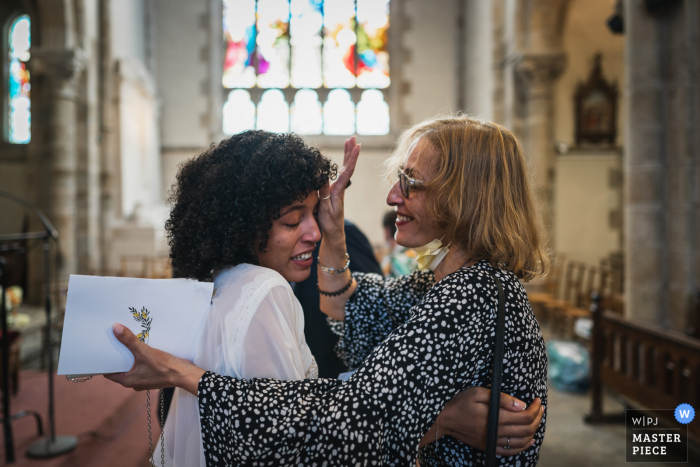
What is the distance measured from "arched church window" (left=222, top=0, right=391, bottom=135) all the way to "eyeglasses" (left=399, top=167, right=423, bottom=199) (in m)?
8.85

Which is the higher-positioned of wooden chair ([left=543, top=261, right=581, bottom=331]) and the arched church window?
the arched church window

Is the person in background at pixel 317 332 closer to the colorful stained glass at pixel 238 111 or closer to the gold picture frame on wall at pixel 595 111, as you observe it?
the gold picture frame on wall at pixel 595 111

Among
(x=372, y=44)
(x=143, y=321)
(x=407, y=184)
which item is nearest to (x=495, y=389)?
(x=407, y=184)

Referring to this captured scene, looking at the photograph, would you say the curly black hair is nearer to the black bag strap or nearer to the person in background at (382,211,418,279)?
the black bag strap

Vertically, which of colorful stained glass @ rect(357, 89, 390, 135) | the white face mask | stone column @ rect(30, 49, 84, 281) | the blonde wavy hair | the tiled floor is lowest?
the tiled floor

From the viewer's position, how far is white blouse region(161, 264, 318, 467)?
2.96 feet

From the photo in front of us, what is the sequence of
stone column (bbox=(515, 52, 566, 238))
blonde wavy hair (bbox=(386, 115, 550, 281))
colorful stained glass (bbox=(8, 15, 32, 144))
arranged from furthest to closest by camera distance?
1. colorful stained glass (bbox=(8, 15, 32, 144))
2. stone column (bbox=(515, 52, 566, 238))
3. blonde wavy hair (bbox=(386, 115, 550, 281))

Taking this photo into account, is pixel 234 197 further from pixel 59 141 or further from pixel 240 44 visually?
pixel 240 44

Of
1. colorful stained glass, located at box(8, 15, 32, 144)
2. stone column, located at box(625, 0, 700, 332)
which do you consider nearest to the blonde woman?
stone column, located at box(625, 0, 700, 332)

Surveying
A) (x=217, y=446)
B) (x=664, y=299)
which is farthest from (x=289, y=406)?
(x=664, y=299)

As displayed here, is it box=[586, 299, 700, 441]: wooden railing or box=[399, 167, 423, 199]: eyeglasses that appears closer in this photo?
box=[399, 167, 423, 199]: eyeglasses

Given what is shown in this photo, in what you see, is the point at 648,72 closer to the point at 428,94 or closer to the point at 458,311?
the point at 458,311

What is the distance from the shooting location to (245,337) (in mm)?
901

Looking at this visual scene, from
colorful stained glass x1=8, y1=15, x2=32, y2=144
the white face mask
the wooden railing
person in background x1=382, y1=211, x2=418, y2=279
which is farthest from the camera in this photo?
colorful stained glass x1=8, y1=15, x2=32, y2=144
